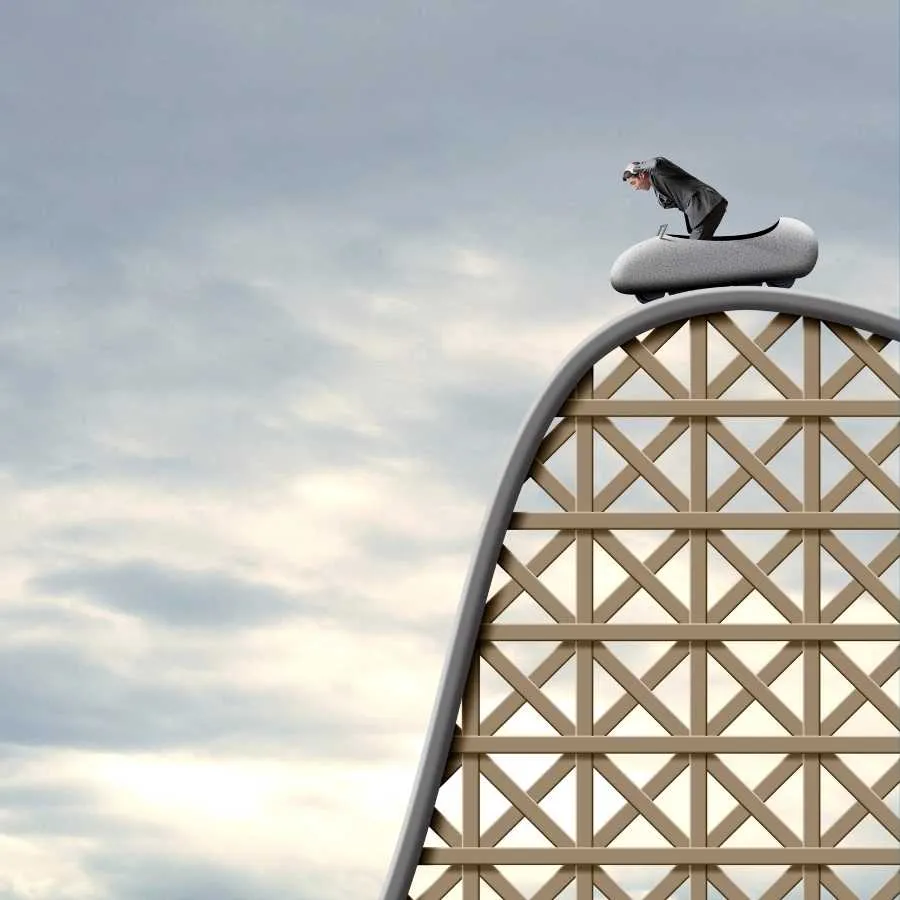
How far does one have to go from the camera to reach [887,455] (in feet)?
24.6

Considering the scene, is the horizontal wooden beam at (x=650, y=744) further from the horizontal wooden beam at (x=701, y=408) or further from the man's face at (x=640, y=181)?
the man's face at (x=640, y=181)

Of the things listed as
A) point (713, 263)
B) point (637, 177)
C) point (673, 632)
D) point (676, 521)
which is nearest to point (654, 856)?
point (673, 632)

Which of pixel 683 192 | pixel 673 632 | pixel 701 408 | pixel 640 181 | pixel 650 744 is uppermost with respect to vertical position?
pixel 640 181

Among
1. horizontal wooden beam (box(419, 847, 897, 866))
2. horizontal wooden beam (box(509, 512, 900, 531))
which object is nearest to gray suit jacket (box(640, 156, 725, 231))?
horizontal wooden beam (box(509, 512, 900, 531))

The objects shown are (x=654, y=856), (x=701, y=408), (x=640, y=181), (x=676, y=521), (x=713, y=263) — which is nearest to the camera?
(x=654, y=856)

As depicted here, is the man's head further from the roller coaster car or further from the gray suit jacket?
the roller coaster car

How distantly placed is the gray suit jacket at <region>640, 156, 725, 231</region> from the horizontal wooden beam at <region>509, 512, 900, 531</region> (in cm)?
163

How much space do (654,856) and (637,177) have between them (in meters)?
3.64

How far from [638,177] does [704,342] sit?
3.51ft

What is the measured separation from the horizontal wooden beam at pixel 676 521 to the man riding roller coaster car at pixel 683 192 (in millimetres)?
1542

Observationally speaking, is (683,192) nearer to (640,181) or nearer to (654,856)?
(640,181)

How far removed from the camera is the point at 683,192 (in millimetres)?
7781

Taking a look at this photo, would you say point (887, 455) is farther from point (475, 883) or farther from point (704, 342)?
point (475, 883)

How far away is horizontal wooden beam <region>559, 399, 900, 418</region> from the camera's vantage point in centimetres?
739
